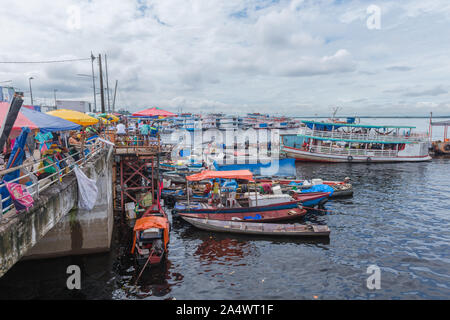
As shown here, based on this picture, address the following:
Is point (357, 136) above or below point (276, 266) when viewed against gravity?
above

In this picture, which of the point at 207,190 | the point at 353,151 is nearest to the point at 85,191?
the point at 207,190

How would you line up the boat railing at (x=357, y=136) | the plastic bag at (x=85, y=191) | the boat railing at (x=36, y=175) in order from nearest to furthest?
1. the boat railing at (x=36, y=175)
2. the plastic bag at (x=85, y=191)
3. the boat railing at (x=357, y=136)

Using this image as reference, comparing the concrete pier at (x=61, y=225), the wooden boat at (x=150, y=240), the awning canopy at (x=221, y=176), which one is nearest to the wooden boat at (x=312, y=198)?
the awning canopy at (x=221, y=176)

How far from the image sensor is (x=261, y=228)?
66.2 feet

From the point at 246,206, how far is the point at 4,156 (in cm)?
1706

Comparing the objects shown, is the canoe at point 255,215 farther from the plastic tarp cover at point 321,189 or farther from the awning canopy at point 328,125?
the awning canopy at point 328,125

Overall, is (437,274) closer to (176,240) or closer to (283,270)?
(283,270)

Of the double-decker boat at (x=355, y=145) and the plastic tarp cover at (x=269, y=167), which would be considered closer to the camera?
the plastic tarp cover at (x=269, y=167)

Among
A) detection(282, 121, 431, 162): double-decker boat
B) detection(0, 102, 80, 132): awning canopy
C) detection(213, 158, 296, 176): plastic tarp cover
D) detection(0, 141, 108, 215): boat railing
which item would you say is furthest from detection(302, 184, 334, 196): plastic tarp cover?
detection(282, 121, 431, 162): double-decker boat

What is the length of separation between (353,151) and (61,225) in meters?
50.6

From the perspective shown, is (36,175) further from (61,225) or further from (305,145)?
(305,145)

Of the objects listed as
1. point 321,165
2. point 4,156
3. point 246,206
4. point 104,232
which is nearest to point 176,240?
point 104,232

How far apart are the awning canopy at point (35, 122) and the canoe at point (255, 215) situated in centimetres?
1222

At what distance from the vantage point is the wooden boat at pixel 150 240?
15.6 metres
